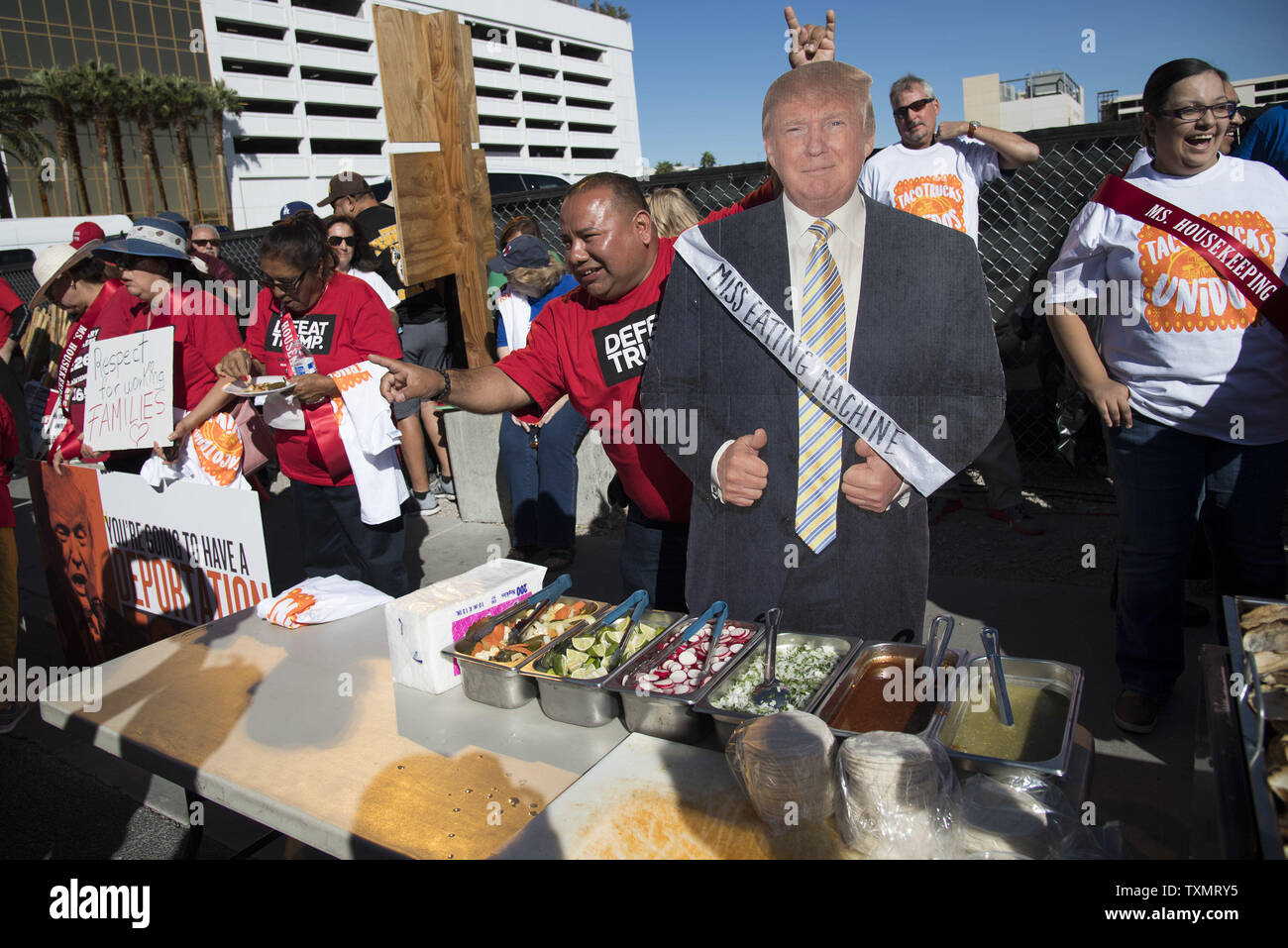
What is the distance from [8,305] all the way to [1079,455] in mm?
7611

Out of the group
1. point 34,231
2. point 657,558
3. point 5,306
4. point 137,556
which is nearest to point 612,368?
point 657,558

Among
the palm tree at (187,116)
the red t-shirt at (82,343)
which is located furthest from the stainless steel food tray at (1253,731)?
the palm tree at (187,116)

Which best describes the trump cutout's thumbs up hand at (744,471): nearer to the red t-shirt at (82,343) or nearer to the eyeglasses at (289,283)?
the eyeglasses at (289,283)

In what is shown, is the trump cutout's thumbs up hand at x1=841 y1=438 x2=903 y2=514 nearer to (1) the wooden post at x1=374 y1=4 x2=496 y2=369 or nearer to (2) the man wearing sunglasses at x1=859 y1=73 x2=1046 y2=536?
(2) the man wearing sunglasses at x1=859 y1=73 x2=1046 y2=536

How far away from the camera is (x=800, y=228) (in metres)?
2.05

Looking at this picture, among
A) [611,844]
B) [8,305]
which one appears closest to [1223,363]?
[611,844]

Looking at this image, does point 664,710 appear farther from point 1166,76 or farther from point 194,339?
point 194,339

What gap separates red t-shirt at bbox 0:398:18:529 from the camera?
13.1 ft

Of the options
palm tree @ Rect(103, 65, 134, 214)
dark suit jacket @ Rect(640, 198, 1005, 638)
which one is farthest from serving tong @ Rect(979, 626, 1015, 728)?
palm tree @ Rect(103, 65, 134, 214)

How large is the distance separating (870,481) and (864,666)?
0.42 metres

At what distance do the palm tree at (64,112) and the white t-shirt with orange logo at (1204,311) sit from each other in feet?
214

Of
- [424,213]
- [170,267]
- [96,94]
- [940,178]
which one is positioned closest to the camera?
[170,267]

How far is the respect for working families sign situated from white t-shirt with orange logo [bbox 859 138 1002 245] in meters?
3.53

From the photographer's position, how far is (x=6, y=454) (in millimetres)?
4074
